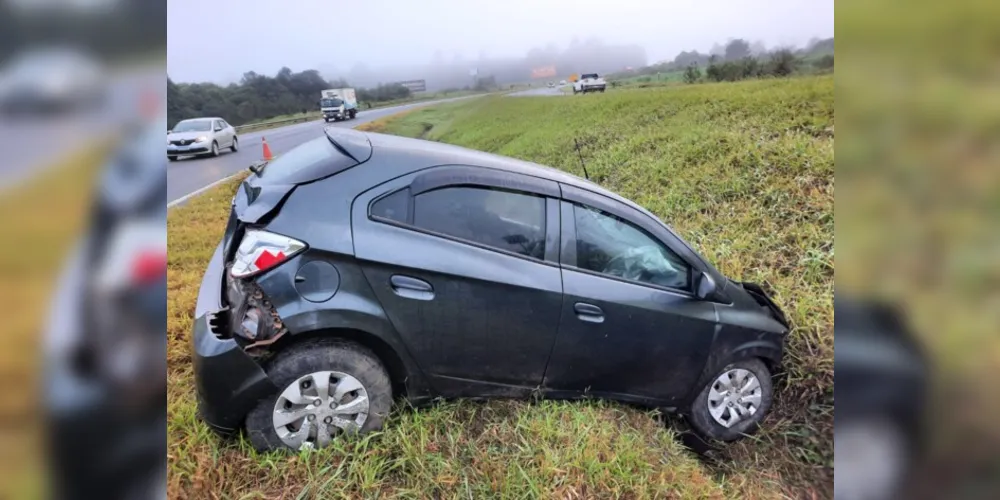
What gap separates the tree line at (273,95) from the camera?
6.88 ft

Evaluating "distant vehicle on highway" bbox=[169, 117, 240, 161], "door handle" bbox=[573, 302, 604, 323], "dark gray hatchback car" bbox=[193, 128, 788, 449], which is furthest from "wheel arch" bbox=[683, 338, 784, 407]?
"distant vehicle on highway" bbox=[169, 117, 240, 161]

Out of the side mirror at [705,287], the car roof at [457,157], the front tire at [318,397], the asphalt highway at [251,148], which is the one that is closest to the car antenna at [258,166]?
the asphalt highway at [251,148]

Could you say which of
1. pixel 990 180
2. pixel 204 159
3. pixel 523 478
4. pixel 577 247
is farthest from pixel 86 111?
pixel 990 180

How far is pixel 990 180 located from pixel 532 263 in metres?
1.57

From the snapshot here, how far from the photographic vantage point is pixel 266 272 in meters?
1.80

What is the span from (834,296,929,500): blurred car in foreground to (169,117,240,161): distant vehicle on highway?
2.46 metres

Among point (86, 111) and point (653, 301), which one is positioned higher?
point (86, 111)

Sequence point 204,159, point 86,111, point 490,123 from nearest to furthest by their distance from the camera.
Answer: point 86,111
point 204,159
point 490,123

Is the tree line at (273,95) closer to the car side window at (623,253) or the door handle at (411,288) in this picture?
the door handle at (411,288)

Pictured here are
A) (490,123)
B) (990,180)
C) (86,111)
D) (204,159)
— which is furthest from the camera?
(490,123)

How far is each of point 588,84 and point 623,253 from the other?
0.74 metres

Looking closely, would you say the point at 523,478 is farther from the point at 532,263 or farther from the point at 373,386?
the point at 532,263

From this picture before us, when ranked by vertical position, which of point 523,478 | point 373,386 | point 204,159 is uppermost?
point 204,159

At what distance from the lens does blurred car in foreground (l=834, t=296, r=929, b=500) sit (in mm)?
1876
